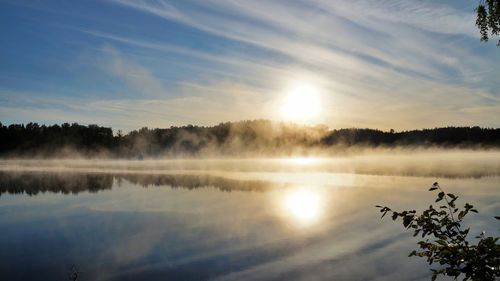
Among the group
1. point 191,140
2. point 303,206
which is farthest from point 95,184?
point 191,140

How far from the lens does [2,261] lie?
1274 centimetres

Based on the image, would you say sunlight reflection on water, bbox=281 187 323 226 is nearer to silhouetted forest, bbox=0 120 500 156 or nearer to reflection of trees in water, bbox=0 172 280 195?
reflection of trees in water, bbox=0 172 280 195

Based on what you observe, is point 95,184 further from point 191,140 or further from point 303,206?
point 191,140

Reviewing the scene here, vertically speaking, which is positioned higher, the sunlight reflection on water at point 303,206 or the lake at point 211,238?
the lake at point 211,238

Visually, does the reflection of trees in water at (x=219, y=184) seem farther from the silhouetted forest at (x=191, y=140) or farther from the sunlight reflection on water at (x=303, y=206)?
the silhouetted forest at (x=191, y=140)

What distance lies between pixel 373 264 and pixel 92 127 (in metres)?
151

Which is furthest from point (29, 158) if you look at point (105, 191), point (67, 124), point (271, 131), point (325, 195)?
point (325, 195)

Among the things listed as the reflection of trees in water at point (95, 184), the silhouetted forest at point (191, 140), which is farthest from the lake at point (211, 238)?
Answer: the silhouetted forest at point (191, 140)

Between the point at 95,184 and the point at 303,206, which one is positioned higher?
the point at 303,206

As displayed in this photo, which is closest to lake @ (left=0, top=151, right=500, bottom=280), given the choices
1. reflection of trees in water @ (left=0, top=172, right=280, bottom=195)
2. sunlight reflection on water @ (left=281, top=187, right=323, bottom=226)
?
sunlight reflection on water @ (left=281, top=187, right=323, bottom=226)

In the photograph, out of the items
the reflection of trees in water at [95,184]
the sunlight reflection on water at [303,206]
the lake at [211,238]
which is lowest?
the reflection of trees in water at [95,184]

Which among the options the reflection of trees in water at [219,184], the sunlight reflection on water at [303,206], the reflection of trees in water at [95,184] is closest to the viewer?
the sunlight reflection on water at [303,206]

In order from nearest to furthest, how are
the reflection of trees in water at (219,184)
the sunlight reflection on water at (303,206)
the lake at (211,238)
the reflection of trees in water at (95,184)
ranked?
the lake at (211,238), the sunlight reflection on water at (303,206), the reflection of trees in water at (95,184), the reflection of trees in water at (219,184)

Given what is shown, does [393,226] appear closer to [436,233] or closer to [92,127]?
[436,233]
